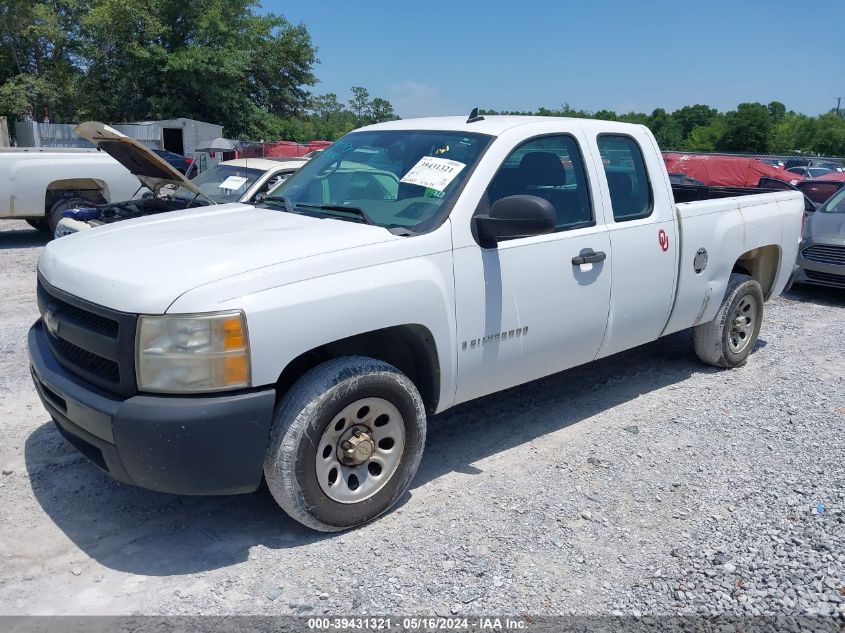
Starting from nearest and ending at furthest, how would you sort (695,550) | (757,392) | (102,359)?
(102,359) < (695,550) < (757,392)

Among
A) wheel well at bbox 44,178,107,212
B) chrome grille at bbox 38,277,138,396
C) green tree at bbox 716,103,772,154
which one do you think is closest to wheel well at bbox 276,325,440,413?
chrome grille at bbox 38,277,138,396

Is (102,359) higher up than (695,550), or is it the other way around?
(102,359)

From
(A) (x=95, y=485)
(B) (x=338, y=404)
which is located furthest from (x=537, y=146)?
(A) (x=95, y=485)

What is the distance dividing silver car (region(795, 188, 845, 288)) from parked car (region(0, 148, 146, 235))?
9.44 meters

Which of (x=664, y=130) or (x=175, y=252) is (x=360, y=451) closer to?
(x=175, y=252)

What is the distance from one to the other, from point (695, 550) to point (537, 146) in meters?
2.35

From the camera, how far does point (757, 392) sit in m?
5.63

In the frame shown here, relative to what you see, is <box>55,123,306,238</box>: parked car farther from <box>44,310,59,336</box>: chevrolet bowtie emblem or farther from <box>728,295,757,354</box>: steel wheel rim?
<box>728,295,757,354</box>: steel wheel rim

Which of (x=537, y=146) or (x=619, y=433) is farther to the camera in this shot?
(x=619, y=433)

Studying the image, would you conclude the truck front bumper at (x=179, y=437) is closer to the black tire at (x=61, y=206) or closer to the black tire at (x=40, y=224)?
the black tire at (x=61, y=206)

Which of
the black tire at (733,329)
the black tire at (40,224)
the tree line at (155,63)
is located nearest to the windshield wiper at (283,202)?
the black tire at (733,329)

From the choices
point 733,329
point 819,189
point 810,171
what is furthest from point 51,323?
point 810,171

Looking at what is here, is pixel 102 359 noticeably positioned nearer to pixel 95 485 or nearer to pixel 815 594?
pixel 95 485

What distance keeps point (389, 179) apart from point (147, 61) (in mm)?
37928
